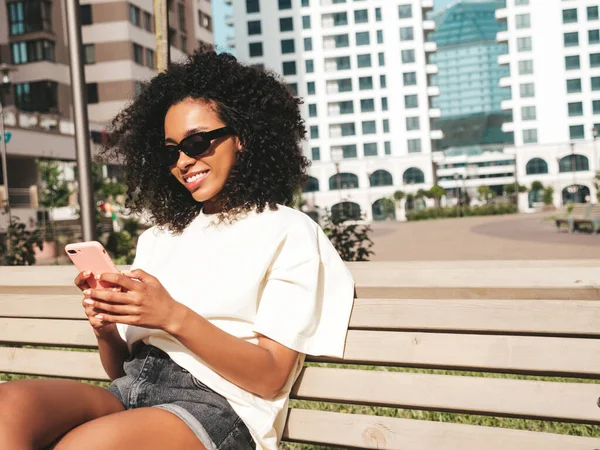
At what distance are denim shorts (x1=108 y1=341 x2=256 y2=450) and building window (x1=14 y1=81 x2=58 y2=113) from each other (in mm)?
40652

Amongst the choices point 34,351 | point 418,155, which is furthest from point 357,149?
point 34,351

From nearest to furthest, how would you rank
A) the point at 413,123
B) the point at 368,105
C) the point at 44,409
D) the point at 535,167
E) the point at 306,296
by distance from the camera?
the point at 44,409 < the point at 306,296 < the point at 535,167 < the point at 413,123 < the point at 368,105

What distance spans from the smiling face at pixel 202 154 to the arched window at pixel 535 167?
66447 mm

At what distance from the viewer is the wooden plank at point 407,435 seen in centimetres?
198

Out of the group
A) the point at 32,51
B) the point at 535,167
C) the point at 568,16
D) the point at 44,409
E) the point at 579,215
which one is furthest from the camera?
the point at 535,167

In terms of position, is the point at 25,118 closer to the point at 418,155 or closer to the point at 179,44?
the point at 179,44

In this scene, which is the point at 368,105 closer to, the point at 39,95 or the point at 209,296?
the point at 39,95

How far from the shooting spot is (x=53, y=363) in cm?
287

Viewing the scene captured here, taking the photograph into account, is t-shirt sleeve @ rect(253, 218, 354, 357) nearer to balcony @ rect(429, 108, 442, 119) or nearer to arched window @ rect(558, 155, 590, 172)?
arched window @ rect(558, 155, 590, 172)

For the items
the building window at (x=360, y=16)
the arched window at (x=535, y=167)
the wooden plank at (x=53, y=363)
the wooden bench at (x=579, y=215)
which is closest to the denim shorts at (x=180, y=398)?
the wooden plank at (x=53, y=363)

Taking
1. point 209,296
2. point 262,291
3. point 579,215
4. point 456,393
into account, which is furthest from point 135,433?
point 579,215

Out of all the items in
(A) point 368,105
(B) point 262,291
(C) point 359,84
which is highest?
(C) point 359,84

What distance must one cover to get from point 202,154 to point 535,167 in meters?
67.0

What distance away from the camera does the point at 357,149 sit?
68.4 m
